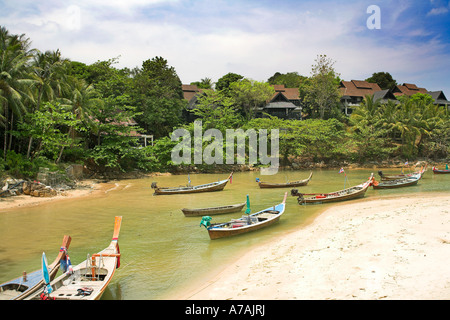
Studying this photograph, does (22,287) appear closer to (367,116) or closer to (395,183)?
(395,183)

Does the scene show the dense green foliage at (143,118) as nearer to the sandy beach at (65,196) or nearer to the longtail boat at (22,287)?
the sandy beach at (65,196)

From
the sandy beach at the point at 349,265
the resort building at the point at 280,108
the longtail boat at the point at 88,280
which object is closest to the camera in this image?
the sandy beach at the point at 349,265

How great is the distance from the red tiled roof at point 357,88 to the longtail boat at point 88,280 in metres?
68.5

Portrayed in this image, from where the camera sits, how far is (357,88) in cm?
7312

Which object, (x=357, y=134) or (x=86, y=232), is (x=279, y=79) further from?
(x=86, y=232)

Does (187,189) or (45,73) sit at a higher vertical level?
(45,73)

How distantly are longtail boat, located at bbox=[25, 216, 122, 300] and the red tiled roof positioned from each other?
68.5m

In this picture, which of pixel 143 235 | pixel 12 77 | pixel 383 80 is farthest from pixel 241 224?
pixel 383 80

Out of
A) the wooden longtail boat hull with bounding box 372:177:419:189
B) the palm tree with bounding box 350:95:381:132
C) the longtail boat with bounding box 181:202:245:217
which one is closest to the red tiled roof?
the palm tree with bounding box 350:95:381:132

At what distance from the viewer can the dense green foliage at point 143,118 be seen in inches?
1050

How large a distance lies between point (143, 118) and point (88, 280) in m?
41.2

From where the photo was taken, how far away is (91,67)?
4831 centimetres

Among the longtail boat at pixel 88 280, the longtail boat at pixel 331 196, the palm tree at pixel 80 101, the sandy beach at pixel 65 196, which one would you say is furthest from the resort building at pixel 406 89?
the longtail boat at pixel 88 280

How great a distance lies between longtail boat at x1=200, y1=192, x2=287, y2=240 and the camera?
14438mm
